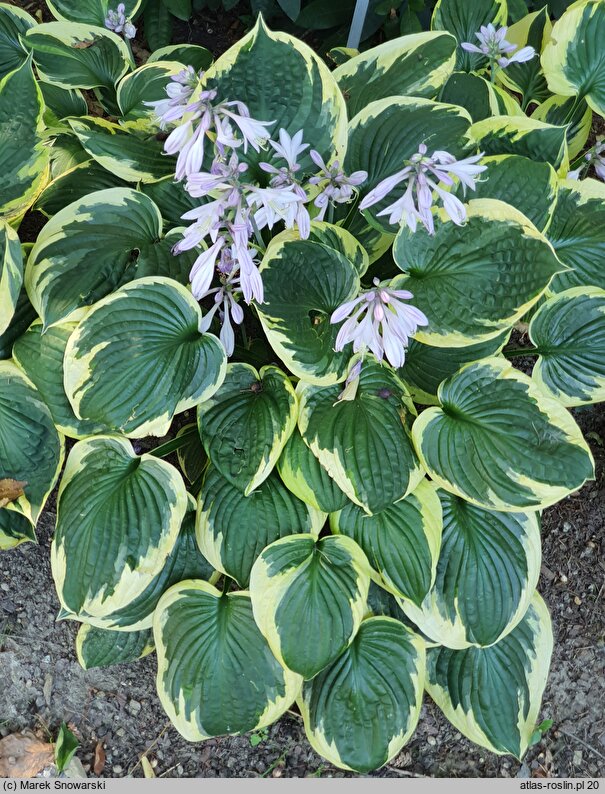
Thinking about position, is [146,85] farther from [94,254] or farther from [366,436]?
[366,436]

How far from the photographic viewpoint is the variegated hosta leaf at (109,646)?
148 cm

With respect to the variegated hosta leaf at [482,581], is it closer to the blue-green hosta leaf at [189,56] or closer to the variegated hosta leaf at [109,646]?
the variegated hosta leaf at [109,646]

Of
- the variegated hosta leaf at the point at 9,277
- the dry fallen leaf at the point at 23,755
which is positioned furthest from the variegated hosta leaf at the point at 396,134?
the dry fallen leaf at the point at 23,755

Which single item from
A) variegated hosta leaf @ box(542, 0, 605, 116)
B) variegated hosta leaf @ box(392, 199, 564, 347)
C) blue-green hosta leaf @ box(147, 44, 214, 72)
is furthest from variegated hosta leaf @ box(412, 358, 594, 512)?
blue-green hosta leaf @ box(147, 44, 214, 72)

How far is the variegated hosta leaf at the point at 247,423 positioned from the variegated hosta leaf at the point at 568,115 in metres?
0.96

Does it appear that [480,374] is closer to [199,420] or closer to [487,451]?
[487,451]

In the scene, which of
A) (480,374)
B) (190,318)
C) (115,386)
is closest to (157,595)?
(115,386)

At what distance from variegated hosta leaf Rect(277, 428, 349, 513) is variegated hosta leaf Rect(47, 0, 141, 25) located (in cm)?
120

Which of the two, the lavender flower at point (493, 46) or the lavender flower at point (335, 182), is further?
the lavender flower at point (493, 46)

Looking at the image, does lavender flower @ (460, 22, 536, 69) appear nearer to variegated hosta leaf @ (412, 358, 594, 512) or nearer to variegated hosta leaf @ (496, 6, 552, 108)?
variegated hosta leaf @ (496, 6, 552, 108)

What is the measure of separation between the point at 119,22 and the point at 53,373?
36.1 inches

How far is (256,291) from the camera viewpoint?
1026mm

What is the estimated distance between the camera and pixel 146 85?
147 cm

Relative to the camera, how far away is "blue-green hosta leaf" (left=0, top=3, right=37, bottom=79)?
160 cm
